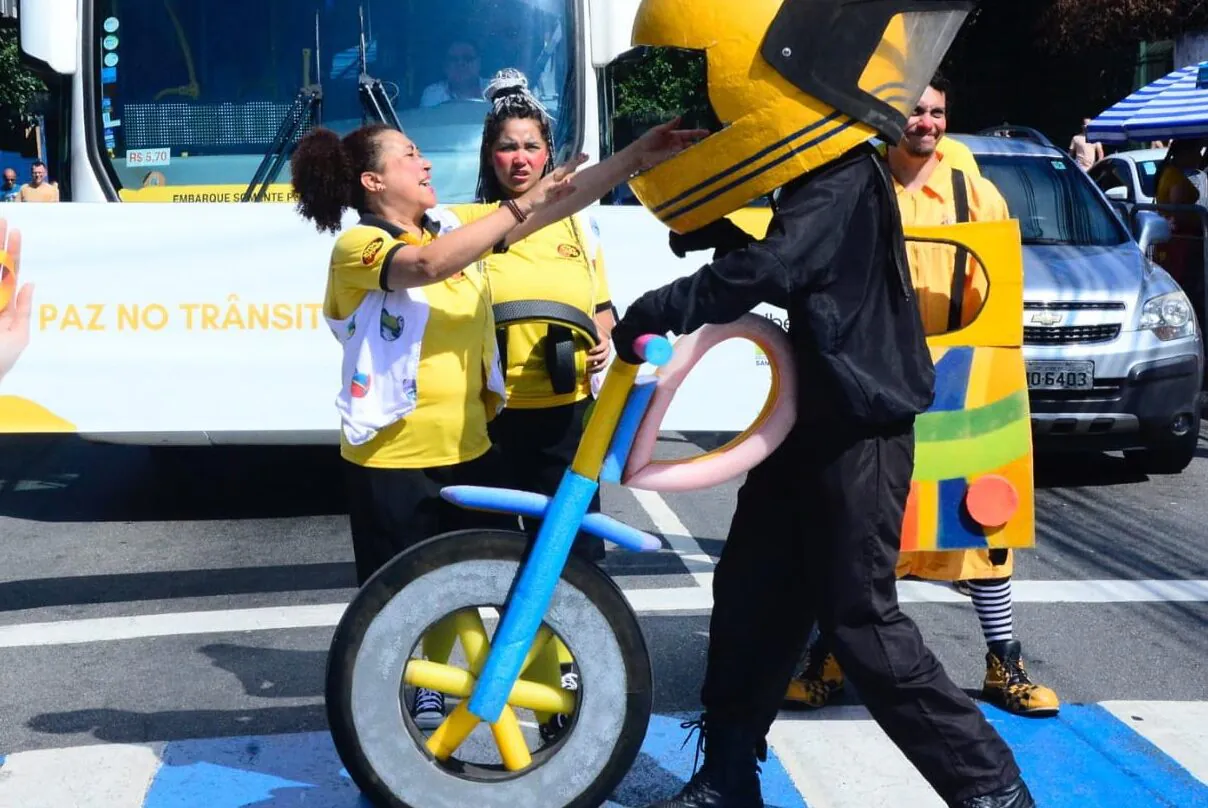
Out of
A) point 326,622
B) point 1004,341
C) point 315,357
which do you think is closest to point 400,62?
point 315,357

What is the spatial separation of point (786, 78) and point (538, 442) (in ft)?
5.80

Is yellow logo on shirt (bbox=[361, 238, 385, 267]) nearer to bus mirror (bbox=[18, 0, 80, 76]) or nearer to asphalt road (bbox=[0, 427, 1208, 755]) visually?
asphalt road (bbox=[0, 427, 1208, 755])

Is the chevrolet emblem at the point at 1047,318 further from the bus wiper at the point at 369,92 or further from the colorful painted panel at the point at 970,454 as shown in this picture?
the colorful painted panel at the point at 970,454

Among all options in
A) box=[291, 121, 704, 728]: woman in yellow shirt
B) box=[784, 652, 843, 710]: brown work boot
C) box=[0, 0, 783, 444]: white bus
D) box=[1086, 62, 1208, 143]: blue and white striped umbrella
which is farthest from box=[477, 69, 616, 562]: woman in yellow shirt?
box=[1086, 62, 1208, 143]: blue and white striped umbrella

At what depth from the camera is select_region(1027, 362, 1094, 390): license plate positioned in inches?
342

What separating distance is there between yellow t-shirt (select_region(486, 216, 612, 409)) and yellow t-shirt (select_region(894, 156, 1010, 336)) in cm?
98

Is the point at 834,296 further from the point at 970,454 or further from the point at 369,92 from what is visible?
the point at 369,92

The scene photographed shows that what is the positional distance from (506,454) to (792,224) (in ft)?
5.70

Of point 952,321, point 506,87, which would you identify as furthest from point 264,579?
point 952,321

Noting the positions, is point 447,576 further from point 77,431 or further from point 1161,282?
point 1161,282

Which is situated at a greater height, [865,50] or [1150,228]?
[865,50]

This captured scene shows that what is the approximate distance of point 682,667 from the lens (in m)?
5.40

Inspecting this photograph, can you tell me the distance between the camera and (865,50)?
339 centimetres

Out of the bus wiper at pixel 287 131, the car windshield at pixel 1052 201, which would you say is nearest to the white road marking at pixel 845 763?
the bus wiper at pixel 287 131
